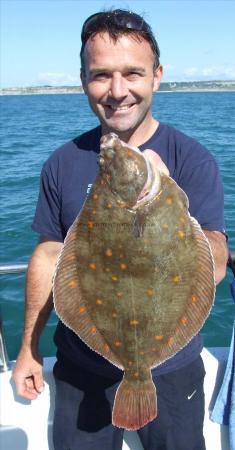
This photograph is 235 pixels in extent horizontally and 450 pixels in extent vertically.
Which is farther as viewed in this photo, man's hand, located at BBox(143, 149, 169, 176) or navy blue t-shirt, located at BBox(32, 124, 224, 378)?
navy blue t-shirt, located at BBox(32, 124, 224, 378)

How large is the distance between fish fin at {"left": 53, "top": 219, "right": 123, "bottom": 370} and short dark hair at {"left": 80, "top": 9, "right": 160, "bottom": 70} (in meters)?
1.14

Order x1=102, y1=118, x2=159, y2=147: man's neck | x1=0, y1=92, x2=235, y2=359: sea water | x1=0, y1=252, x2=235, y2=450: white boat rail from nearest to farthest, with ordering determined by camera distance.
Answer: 1. x1=102, y1=118, x2=159, y2=147: man's neck
2. x1=0, y1=252, x2=235, y2=450: white boat rail
3. x1=0, y1=92, x2=235, y2=359: sea water

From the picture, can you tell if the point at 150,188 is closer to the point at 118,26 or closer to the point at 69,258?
the point at 69,258

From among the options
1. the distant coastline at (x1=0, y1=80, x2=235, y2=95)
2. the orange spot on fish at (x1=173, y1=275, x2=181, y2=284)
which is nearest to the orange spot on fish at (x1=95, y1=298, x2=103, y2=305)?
the orange spot on fish at (x1=173, y1=275, x2=181, y2=284)

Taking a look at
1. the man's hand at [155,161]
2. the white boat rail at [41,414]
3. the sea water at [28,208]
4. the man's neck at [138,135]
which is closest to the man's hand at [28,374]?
the white boat rail at [41,414]

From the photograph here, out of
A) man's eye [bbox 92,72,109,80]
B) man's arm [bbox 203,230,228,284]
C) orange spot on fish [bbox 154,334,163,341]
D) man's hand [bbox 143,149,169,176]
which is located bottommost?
orange spot on fish [bbox 154,334,163,341]

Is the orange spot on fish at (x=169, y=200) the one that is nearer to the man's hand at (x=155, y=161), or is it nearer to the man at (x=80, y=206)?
the man's hand at (x=155, y=161)

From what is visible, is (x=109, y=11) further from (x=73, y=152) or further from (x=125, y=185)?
(x=125, y=185)

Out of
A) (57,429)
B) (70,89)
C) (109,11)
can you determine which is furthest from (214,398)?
(70,89)

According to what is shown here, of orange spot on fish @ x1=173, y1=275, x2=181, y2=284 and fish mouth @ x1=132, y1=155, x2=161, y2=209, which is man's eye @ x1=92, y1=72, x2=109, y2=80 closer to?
fish mouth @ x1=132, y1=155, x2=161, y2=209

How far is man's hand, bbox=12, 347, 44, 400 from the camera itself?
3062 mm

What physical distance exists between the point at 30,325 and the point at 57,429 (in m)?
0.70

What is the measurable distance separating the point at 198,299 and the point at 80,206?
0.93 metres

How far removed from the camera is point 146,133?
2770mm
